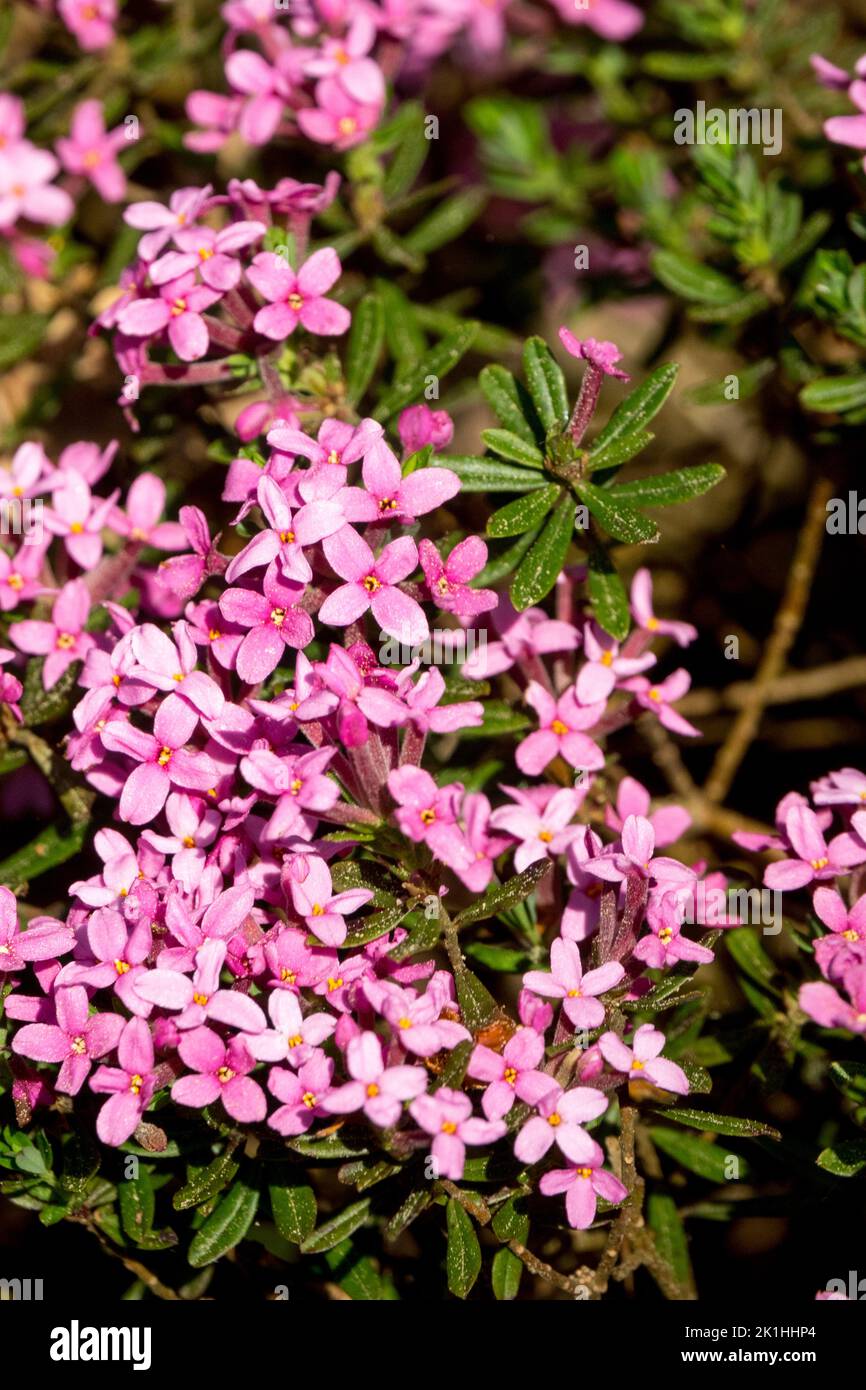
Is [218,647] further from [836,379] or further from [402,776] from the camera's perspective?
[836,379]

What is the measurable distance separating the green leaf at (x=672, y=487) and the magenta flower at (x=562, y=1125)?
94cm

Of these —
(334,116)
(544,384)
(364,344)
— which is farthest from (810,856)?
(334,116)

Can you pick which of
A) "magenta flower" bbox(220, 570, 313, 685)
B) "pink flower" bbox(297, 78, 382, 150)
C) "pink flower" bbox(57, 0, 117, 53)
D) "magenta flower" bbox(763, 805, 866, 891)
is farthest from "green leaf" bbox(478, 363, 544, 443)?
"pink flower" bbox(57, 0, 117, 53)

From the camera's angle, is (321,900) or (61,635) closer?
(321,900)

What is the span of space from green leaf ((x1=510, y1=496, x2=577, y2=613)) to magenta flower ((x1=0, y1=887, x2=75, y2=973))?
84 cm

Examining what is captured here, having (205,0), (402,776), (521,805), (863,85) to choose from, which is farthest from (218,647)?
(205,0)

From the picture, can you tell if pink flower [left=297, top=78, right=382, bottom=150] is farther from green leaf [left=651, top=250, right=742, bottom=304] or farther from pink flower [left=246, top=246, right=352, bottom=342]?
green leaf [left=651, top=250, right=742, bottom=304]

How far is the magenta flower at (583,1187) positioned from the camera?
171cm

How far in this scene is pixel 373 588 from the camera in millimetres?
1810

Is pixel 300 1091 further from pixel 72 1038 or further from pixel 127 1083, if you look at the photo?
pixel 72 1038

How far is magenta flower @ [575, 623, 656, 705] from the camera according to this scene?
6.88 ft

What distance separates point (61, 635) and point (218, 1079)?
86 centimetres

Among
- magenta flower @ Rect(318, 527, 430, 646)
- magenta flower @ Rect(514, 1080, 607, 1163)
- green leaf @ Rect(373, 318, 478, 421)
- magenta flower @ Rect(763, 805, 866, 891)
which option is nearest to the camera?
magenta flower @ Rect(514, 1080, 607, 1163)

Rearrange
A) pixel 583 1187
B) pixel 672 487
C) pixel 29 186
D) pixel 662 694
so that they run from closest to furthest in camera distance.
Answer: pixel 583 1187 → pixel 672 487 → pixel 662 694 → pixel 29 186
